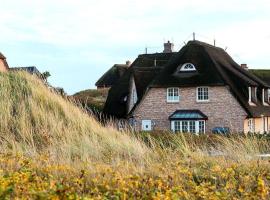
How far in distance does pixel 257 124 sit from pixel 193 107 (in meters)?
5.49

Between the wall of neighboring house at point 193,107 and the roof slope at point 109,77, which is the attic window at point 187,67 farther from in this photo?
the roof slope at point 109,77

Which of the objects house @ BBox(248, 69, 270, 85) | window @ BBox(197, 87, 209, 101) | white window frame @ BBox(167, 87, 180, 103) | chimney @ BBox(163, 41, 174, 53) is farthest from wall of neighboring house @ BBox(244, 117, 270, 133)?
house @ BBox(248, 69, 270, 85)

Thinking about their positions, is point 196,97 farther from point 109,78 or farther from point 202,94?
point 109,78

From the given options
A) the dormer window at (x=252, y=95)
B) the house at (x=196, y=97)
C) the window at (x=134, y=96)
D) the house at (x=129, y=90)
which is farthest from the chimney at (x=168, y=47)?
the dormer window at (x=252, y=95)

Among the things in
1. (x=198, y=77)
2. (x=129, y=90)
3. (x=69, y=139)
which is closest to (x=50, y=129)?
(x=69, y=139)

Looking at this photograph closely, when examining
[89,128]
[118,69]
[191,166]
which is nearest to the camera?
[191,166]

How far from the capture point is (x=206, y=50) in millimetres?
43219

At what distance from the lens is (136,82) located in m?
44.5

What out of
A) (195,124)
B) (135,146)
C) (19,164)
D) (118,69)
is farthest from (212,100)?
(19,164)

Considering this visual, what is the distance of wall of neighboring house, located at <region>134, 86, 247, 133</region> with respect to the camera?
39.4 metres

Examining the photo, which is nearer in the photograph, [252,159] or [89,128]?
[252,159]

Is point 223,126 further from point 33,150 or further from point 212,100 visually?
point 33,150

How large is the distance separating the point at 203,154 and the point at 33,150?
118 inches

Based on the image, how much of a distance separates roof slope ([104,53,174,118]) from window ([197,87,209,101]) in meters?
4.49
